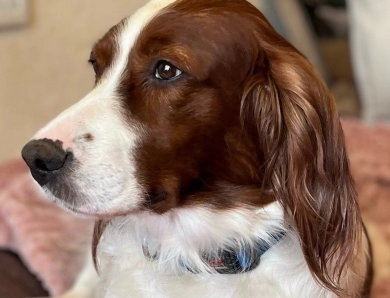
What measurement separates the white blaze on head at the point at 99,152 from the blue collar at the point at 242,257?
24 centimetres

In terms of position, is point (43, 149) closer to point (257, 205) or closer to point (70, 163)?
point (70, 163)

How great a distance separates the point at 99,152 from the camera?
3.10 feet

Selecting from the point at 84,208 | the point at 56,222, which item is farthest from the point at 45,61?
the point at 84,208

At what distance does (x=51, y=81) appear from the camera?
215 centimetres

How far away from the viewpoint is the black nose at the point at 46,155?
930mm

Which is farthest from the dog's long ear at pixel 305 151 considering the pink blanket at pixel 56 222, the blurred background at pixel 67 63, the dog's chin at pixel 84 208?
the blurred background at pixel 67 63

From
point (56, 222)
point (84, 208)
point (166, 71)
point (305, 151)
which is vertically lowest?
point (56, 222)

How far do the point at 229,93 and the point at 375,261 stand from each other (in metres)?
0.69

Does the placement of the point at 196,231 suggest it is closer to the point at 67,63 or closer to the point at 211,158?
the point at 211,158

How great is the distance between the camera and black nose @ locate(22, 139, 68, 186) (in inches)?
36.6

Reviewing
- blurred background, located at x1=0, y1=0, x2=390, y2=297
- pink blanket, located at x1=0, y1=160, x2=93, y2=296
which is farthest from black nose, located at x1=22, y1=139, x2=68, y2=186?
blurred background, located at x1=0, y1=0, x2=390, y2=297

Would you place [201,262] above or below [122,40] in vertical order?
below

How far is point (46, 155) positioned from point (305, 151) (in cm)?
44

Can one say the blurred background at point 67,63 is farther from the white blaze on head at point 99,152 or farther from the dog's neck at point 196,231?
the white blaze on head at point 99,152
